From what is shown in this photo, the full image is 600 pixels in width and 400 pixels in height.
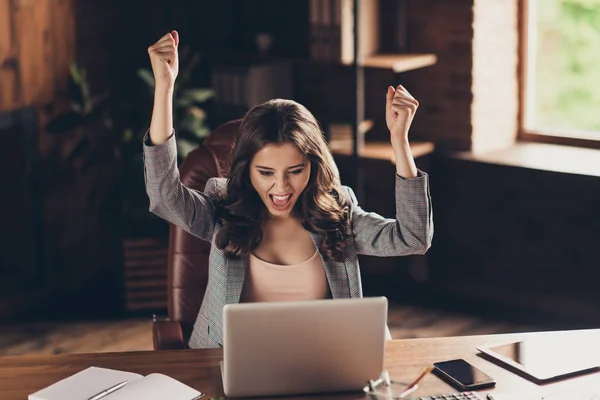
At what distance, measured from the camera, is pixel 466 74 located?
178 inches

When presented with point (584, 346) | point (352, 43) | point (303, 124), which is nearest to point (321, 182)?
point (303, 124)

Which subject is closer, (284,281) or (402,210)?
(402,210)

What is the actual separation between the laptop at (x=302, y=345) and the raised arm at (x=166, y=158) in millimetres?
520

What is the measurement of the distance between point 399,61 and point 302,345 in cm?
257

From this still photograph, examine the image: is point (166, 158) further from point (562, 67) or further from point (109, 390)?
point (562, 67)

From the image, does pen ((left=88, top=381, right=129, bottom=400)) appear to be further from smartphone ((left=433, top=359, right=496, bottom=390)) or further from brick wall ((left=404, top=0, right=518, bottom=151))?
brick wall ((left=404, top=0, right=518, bottom=151))

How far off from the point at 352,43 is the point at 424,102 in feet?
1.57

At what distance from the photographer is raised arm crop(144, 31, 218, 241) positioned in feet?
7.36

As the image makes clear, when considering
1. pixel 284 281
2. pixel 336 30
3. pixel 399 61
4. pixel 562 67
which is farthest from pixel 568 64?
pixel 284 281

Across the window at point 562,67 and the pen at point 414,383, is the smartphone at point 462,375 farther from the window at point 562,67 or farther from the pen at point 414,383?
the window at point 562,67

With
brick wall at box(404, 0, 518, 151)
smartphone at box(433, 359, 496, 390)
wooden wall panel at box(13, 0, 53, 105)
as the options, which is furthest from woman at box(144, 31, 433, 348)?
wooden wall panel at box(13, 0, 53, 105)

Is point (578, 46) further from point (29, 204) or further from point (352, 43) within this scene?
point (29, 204)

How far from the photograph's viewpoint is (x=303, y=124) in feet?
8.24

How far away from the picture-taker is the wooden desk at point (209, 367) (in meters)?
2.12
